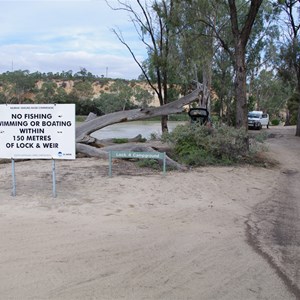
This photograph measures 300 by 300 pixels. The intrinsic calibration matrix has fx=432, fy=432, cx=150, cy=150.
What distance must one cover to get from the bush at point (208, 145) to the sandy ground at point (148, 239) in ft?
8.38

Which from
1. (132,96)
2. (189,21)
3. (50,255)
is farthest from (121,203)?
(132,96)

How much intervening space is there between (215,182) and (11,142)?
4.65 metres

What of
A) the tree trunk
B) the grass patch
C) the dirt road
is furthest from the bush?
the dirt road

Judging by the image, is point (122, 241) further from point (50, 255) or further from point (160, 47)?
point (160, 47)

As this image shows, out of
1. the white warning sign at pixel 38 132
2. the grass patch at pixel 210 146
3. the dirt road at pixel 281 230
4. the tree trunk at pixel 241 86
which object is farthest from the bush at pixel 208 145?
the white warning sign at pixel 38 132

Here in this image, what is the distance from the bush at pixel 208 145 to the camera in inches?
502

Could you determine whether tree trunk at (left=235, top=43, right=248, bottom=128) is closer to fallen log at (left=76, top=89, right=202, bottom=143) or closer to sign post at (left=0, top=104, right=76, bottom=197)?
fallen log at (left=76, top=89, right=202, bottom=143)

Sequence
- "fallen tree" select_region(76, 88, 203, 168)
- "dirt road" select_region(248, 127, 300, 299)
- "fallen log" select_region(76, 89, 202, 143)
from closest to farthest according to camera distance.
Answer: "dirt road" select_region(248, 127, 300, 299) < "fallen tree" select_region(76, 88, 203, 168) < "fallen log" select_region(76, 89, 202, 143)

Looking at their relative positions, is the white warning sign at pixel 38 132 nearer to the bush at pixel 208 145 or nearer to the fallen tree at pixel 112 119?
the bush at pixel 208 145

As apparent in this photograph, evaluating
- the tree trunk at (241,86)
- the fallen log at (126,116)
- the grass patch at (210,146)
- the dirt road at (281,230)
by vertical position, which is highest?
the tree trunk at (241,86)

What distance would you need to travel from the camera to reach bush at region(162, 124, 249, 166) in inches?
502

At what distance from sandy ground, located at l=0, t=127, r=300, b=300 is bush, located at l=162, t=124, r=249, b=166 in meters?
2.56

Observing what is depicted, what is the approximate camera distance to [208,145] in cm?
1294

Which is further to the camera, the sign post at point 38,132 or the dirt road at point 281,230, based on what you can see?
the sign post at point 38,132
